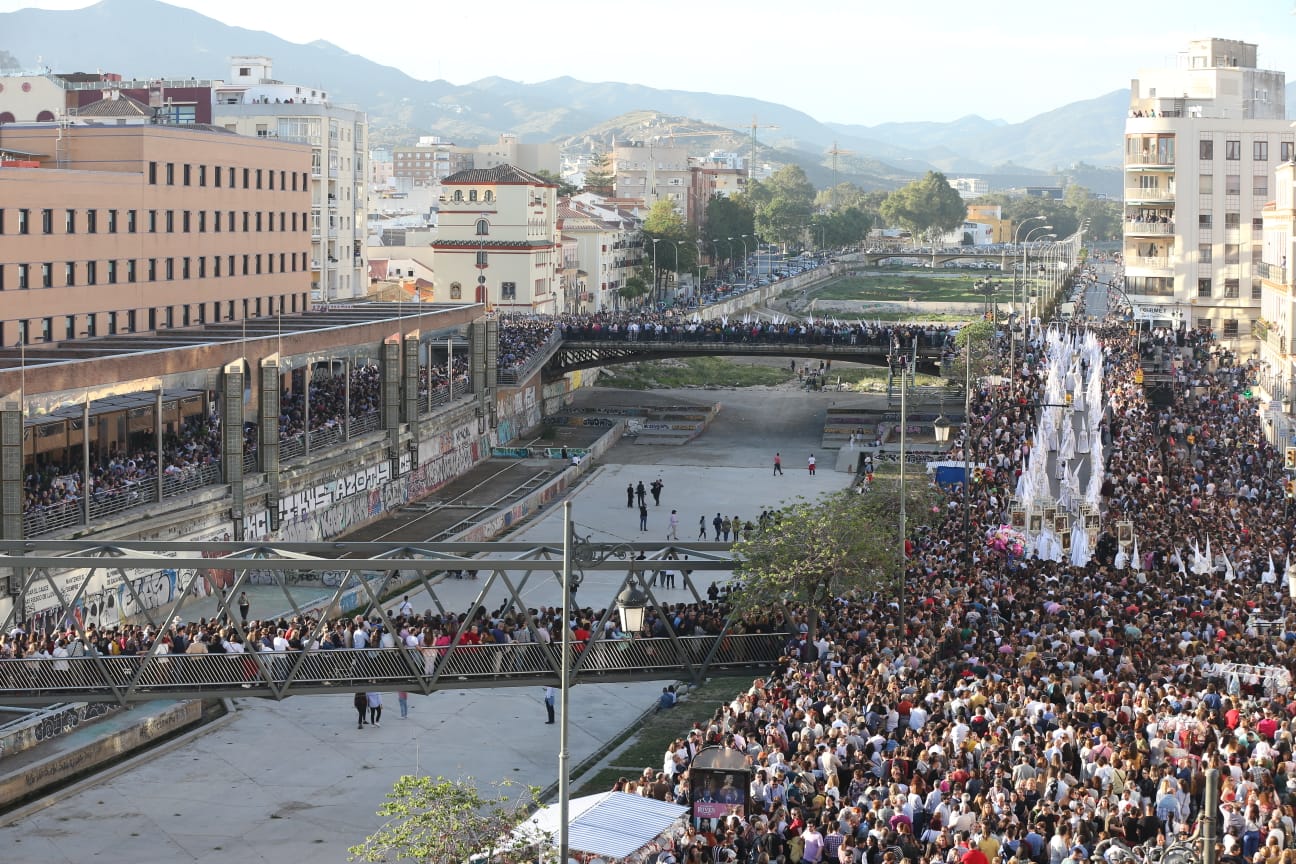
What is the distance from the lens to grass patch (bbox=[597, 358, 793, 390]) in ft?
376

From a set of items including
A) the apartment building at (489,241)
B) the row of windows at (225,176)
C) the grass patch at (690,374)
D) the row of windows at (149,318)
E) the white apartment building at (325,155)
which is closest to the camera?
the row of windows at (149,318)

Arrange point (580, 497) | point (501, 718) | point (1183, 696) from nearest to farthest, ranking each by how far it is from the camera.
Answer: point (1183, 696) < point (501, 718) < point (580, 497)

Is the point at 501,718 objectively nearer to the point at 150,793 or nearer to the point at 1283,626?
the point at 150,793

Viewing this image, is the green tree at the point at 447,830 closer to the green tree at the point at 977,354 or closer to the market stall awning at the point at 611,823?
the market stall awning at the point at 611,823

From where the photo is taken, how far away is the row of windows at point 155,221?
207 ft

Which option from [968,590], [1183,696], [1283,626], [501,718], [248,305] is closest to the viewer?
[1183,696]

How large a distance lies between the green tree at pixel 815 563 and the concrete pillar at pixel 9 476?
Answer: 65.7 ft

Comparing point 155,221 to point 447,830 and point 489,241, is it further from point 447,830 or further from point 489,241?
point 447,830

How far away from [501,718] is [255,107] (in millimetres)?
91092

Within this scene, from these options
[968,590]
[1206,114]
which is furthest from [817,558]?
[1206,114]

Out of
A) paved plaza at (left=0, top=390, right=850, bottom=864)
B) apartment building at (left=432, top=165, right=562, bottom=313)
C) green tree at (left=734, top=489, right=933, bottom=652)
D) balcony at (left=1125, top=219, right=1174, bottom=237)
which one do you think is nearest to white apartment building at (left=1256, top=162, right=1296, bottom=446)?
balcony at (left=1125, top=219, right=1174, bottom=237)

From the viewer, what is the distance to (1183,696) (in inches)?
1027

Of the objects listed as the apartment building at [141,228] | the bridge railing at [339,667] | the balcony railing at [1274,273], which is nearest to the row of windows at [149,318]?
the apartment building at [141,228]

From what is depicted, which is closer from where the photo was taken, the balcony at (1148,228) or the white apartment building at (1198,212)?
the white apartment building at (1198,212)
